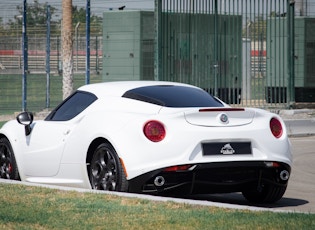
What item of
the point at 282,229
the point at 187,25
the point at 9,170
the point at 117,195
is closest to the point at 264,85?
the point at 187,25

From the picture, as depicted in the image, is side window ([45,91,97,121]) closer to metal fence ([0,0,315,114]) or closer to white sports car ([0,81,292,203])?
white sports car ([0,81,292,203])

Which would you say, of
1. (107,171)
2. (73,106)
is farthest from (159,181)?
(73,106)

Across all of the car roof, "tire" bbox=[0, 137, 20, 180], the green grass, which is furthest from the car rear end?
"tire" bbox=[0, 137, 20, 180]

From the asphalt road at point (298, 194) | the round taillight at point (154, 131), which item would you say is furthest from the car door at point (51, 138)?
the asphalt road at point (298, 194)

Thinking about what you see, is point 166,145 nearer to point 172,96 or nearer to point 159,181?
point 159,181

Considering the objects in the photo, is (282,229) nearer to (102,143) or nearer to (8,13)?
(102,143)

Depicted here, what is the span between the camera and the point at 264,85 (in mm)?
28672

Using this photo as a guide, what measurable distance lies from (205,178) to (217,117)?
0.64 meters

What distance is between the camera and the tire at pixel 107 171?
10.9m

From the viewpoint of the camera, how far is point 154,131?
10.8 metres

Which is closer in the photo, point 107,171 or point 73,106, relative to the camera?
point 107,171

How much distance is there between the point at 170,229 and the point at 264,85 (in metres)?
20.5

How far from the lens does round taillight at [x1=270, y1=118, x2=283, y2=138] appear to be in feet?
37.2

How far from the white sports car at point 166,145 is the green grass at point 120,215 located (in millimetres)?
630
